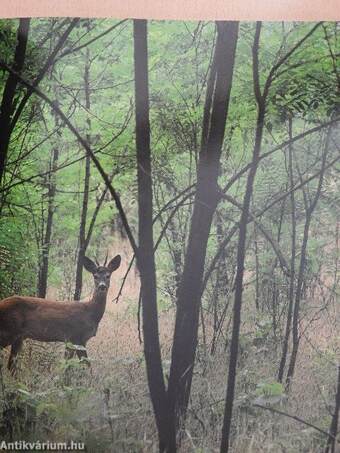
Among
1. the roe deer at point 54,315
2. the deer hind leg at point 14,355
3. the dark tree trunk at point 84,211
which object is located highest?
the dark tree trunk at point 84,211

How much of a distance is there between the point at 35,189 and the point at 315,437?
1.02 metres

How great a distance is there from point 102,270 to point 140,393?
1.16 feet

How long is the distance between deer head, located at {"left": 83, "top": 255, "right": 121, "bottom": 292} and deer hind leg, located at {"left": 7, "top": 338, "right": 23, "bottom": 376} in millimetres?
268

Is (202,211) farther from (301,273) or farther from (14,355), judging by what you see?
(14,355)

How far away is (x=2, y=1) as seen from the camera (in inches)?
78.9

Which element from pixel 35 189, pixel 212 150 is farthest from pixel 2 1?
pixel 212 150

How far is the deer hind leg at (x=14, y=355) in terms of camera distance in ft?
6.10

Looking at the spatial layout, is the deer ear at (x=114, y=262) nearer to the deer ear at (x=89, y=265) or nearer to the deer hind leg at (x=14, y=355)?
the deer ear at (x=89, y=265)

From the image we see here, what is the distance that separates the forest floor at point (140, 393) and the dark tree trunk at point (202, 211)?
0.10 feet

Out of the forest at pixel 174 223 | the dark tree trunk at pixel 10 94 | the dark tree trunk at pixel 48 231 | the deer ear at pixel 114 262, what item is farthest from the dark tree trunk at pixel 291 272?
the dark tree trunk at pixel 10 94

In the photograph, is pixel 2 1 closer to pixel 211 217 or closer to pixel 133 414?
pixel 211 217

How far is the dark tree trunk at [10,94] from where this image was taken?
186 centimetres

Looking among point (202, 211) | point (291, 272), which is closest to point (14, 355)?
point (202, 211)

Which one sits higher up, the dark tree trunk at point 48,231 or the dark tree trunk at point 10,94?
the dark tree trunk at point 10,94
